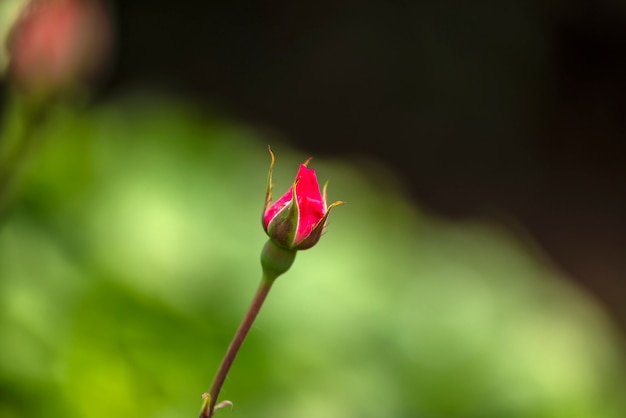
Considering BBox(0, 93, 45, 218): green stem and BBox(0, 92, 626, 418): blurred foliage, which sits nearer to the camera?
BBox(0, 93, 45, 218): green stem

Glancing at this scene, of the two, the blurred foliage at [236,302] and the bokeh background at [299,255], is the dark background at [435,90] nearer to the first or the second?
the bokeh background at [299,255]

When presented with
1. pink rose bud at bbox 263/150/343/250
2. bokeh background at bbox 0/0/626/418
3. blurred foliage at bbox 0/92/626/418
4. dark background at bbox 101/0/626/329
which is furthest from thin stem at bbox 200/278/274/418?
dark background at bbox 101/0/626/329

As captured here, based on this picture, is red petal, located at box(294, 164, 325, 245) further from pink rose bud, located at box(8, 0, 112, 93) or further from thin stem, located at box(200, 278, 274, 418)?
pink rose bud, located at box(8, 0, 112, 93)

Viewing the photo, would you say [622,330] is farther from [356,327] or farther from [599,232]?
[356,327]

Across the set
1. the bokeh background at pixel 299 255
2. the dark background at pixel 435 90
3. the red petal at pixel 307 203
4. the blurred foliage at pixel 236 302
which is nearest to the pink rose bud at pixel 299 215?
the red petal at pixel 307 203

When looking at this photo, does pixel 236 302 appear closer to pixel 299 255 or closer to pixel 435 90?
pixel 299 255

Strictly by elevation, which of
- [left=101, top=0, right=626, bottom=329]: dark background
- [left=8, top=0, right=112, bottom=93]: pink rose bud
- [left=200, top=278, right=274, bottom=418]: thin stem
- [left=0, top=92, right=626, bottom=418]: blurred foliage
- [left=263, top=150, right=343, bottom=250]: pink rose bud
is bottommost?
[left=200, top=278, right=274, bottom=418]: thin stem

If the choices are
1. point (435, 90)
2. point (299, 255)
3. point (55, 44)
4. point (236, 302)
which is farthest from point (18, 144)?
point (435, 90)

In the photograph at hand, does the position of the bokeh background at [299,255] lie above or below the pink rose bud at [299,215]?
above
